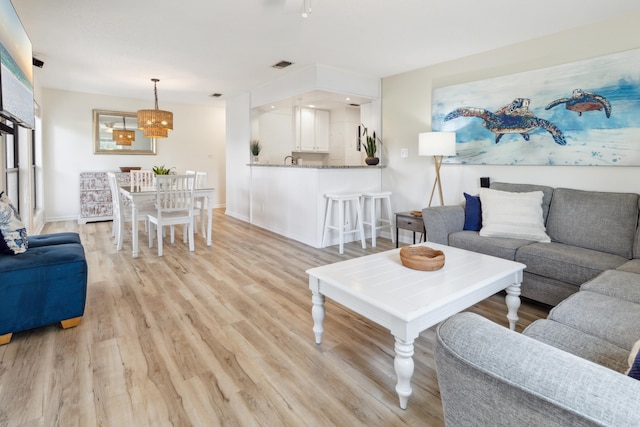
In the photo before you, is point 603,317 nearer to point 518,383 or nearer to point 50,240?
point 518,383

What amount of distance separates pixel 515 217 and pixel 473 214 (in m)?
0.40

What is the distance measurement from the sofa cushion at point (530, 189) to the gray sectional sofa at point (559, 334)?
0.01 metres

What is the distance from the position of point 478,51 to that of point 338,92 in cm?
165

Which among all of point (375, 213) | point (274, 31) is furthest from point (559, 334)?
point (375, 213)

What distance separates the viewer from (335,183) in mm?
4590

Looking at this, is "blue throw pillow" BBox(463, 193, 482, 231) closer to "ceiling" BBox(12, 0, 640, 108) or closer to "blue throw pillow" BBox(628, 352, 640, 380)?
"ceiling" BBox(12, 0, 640, 108)

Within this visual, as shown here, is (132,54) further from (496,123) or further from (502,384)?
(502,384)

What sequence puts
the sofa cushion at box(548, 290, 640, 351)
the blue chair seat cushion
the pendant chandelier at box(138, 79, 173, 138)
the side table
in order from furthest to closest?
the pendant chandelier at box(138, 79, 173, 138), the side table, the blue chair seat cushion, the sofa cushion at box(548, 290, 640, 351)

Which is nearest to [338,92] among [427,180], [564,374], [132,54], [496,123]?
[427,180]

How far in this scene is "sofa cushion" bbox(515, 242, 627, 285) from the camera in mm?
2341

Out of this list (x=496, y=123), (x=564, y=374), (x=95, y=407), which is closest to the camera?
(x=564, y=374)

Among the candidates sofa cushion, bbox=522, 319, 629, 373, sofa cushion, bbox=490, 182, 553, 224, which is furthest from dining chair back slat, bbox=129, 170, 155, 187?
sofa cushion, bbox=522, 319, 629, 373

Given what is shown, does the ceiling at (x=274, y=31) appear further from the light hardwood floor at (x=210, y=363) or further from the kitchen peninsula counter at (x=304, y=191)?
the light hardwood floor at (x=210, y=363)

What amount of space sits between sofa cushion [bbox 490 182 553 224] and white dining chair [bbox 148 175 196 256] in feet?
11.0
